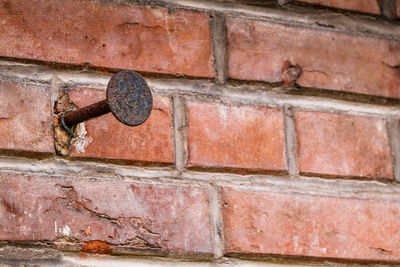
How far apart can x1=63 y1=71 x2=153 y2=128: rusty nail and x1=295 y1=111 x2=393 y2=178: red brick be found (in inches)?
9.4

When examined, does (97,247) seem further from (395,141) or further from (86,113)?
(395,141)

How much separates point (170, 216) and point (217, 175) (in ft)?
0.24

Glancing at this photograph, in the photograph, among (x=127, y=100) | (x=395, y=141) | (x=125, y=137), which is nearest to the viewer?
(x=127, y=100)

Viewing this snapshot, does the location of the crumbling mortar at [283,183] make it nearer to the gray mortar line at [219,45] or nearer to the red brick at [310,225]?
the red brick at [310,225]

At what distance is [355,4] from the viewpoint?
2.65 feet

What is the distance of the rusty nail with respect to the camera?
563mm

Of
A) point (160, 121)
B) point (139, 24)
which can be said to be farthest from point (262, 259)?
point (139, 24)

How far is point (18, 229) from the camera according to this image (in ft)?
2.01

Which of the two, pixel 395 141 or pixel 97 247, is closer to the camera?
pixel 97 247

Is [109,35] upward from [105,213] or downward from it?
upward

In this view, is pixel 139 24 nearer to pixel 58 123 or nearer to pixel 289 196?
pixel 58 123

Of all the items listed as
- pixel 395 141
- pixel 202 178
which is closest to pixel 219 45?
pixel 202 178

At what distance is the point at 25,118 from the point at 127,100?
0.13 m

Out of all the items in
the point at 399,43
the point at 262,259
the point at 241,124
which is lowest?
the point at 262,259
